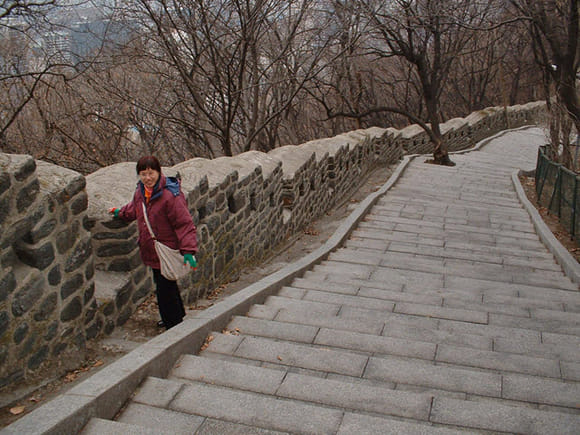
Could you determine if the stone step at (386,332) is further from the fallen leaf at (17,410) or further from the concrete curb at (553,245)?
the concrete curb at (553,245)

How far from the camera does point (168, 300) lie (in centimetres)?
446

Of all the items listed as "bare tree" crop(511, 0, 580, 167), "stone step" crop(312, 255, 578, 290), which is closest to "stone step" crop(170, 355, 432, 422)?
"stone step" crop(312, 255, 578, 290)

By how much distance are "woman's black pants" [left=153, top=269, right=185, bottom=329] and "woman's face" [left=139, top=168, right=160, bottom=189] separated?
0.72m

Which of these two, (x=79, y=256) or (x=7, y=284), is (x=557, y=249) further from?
(x=7, y=284)

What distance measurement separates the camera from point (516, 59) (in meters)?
28.5

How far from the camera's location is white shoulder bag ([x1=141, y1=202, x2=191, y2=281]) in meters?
4.24

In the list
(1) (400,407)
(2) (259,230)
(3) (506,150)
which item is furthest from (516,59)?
(1) (400,407)

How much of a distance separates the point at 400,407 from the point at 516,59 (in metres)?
29.4

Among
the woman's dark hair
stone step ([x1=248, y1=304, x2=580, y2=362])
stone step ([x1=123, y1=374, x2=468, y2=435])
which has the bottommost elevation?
stone step ([x1=248, y1=304, x2=580, y2=362])

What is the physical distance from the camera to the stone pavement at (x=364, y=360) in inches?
106

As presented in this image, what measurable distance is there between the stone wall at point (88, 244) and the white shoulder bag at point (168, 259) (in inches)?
17.0

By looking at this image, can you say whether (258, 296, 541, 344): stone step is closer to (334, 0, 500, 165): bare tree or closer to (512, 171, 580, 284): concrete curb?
(512, 171, 580, 284): concrete curb

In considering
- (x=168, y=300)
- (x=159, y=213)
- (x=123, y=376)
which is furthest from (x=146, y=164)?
(x=123, y=376)

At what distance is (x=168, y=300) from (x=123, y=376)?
5.13 feet
